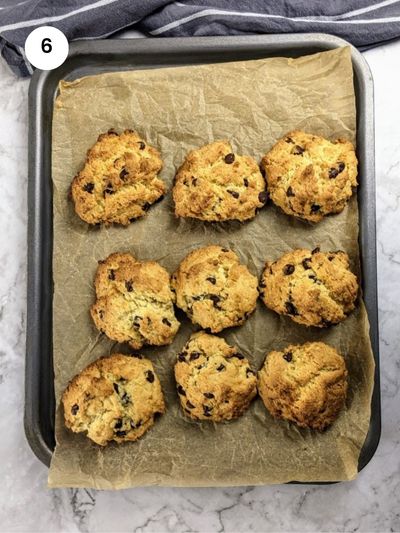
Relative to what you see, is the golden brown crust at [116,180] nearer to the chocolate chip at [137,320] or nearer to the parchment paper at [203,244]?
the parchment paper at [203,244]

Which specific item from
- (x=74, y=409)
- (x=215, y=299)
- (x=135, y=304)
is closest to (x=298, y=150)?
(x=215, y=299)

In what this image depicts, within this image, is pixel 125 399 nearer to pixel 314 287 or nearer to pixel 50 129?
pixel 314 287

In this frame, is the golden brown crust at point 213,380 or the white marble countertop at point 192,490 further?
the white marble countertop at point 192,490

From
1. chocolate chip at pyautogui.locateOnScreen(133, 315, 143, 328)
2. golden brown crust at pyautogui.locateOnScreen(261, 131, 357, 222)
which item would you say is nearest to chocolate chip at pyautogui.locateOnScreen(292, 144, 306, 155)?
golden brown crust at pyautogui.locateOnScreen(261, 131, 357, 222)

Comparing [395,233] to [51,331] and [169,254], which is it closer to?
[169,254]

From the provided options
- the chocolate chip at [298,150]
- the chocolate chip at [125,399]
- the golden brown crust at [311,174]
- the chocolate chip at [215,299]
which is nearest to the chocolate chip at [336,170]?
the golden brown crust at [311,174]

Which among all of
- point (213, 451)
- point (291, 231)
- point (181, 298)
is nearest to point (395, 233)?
point (291, 231)

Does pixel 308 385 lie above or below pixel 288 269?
below
